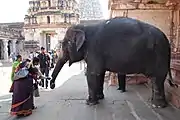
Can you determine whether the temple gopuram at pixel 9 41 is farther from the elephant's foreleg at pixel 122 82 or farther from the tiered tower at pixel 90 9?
the elephant's foreleg at pixel 122 82

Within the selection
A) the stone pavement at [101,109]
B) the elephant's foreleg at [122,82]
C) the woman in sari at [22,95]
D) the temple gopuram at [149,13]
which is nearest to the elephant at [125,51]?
the stone pavement at [101,109]

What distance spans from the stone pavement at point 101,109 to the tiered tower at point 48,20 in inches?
1272

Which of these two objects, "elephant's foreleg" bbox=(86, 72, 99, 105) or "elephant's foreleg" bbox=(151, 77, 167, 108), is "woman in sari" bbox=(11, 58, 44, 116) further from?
"elephant's foreleg" bbox=(151, 77, 167, 108)

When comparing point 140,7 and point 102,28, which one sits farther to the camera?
point 140,7

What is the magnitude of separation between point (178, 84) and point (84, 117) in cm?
244

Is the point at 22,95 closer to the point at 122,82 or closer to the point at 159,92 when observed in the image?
the point at 159,92

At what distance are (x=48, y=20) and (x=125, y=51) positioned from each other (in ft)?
119

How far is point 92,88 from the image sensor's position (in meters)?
6.88

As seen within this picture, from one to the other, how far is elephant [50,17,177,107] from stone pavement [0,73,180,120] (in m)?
0.36

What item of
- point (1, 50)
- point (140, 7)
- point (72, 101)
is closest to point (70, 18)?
point (1, 50)

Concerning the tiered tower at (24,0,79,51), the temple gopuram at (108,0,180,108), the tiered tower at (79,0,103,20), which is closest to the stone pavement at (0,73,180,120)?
the temple gopuram at (108,0,180,108)

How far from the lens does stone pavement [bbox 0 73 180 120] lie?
19.2 feet

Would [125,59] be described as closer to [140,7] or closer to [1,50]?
[140,7]

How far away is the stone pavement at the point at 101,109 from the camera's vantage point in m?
5.87
